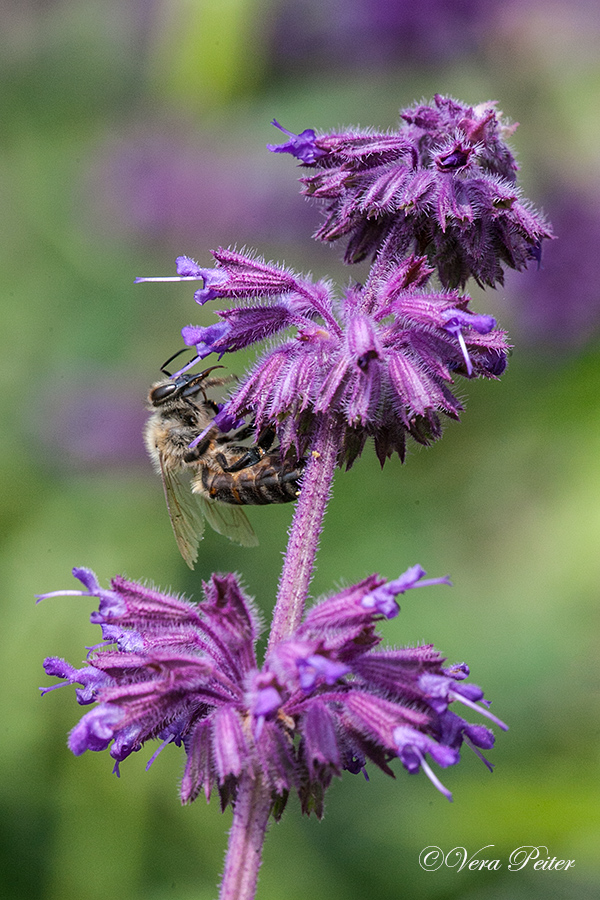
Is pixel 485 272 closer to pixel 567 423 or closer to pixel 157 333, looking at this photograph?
pixel 567 423

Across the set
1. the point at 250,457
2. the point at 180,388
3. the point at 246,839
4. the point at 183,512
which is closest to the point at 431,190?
the point at 250,457

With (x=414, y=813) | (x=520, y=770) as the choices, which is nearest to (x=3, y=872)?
(x=414, y=813)

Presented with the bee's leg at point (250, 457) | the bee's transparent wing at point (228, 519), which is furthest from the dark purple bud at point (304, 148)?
the bee's transparent wing at point (228, 519)

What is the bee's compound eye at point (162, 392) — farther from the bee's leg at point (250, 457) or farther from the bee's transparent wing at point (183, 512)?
the bee's leg at point (250, 457)

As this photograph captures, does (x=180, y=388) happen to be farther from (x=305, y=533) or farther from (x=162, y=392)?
(x=305, y=533)

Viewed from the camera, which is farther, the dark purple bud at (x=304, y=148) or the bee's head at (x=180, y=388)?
the bee's head at (x=180, y=388)

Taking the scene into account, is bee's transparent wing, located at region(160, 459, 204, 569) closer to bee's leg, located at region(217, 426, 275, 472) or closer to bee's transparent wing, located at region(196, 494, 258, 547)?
bee's transparent wing, located at region(196, 494, 258, 547)

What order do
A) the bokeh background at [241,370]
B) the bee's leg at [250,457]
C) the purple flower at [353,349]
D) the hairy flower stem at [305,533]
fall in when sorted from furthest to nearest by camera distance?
the bokeh background at [241,370] < the bee's leg at [250,457] < the hairy flower stem at [305,533] < the purple flower at [353,349]
